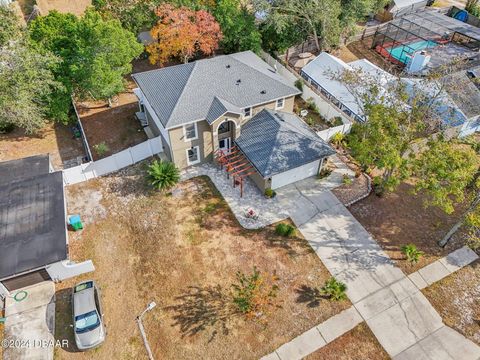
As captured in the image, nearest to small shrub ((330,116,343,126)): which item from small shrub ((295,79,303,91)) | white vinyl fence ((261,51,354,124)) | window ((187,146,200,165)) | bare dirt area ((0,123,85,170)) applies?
white vinyl fence ((261,51,354,124))

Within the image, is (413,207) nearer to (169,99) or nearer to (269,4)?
(169,99)

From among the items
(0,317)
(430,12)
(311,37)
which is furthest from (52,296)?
(430,12)

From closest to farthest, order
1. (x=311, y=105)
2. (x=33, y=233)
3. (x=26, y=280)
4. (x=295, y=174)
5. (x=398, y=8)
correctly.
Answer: (x=26, y=280) → (x=33, y=233) → (x=295, y=174) → (x=311, y=105) → (x=398, y=8)

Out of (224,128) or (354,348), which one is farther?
(224,128)

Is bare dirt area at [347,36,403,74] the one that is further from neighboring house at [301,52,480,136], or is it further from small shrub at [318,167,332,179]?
small shrub at [318,167,332,179]

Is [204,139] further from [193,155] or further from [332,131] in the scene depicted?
[332,131]

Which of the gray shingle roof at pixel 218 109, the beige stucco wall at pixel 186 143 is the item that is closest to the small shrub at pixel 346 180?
the gray shingle roof at pixel 218 109

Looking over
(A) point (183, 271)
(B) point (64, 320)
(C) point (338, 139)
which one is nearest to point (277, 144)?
(C) point (338, 139)
